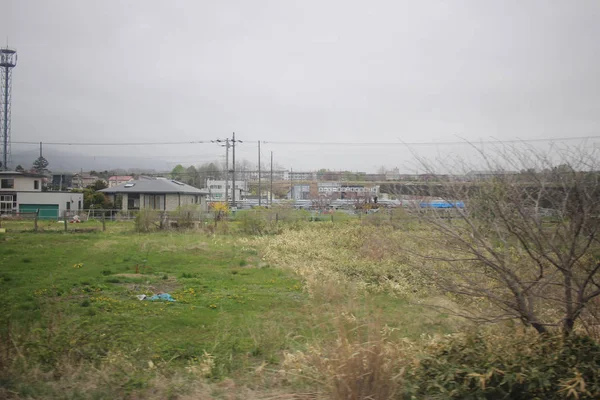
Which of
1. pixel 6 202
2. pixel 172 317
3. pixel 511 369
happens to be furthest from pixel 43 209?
pixel 511 369

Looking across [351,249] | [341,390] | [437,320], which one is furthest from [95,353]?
[351,249]

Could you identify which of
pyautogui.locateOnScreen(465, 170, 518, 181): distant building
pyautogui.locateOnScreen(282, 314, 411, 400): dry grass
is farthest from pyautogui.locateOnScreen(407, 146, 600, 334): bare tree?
pyautogui.locateOnScreen(282, 314, 411, 400): dry grass

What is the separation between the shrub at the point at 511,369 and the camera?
3.73 m

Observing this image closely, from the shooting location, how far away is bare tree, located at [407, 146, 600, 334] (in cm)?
427

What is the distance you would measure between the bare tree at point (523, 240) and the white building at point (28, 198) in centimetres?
4290

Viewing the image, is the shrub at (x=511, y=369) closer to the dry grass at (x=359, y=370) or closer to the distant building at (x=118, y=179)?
the dry grass at (x=359, y=370)

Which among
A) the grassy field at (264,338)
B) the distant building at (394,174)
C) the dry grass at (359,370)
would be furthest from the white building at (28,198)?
the dry grass at (359,370)

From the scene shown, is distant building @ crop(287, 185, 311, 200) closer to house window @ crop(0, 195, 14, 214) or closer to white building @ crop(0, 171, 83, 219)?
white building @ crop(0, 171, 83, 219)

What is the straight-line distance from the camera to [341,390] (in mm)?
3869

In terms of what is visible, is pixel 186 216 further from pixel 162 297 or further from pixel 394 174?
pixel 394 174

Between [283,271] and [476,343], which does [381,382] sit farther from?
[283,271]

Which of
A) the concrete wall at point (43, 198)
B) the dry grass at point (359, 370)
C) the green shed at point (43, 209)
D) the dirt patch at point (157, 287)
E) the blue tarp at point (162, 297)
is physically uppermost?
the concrete wall at point (43, 198)

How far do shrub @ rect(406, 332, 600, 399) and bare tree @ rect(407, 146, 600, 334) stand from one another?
10.7 inches

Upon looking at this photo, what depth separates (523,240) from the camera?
4.53 meters
